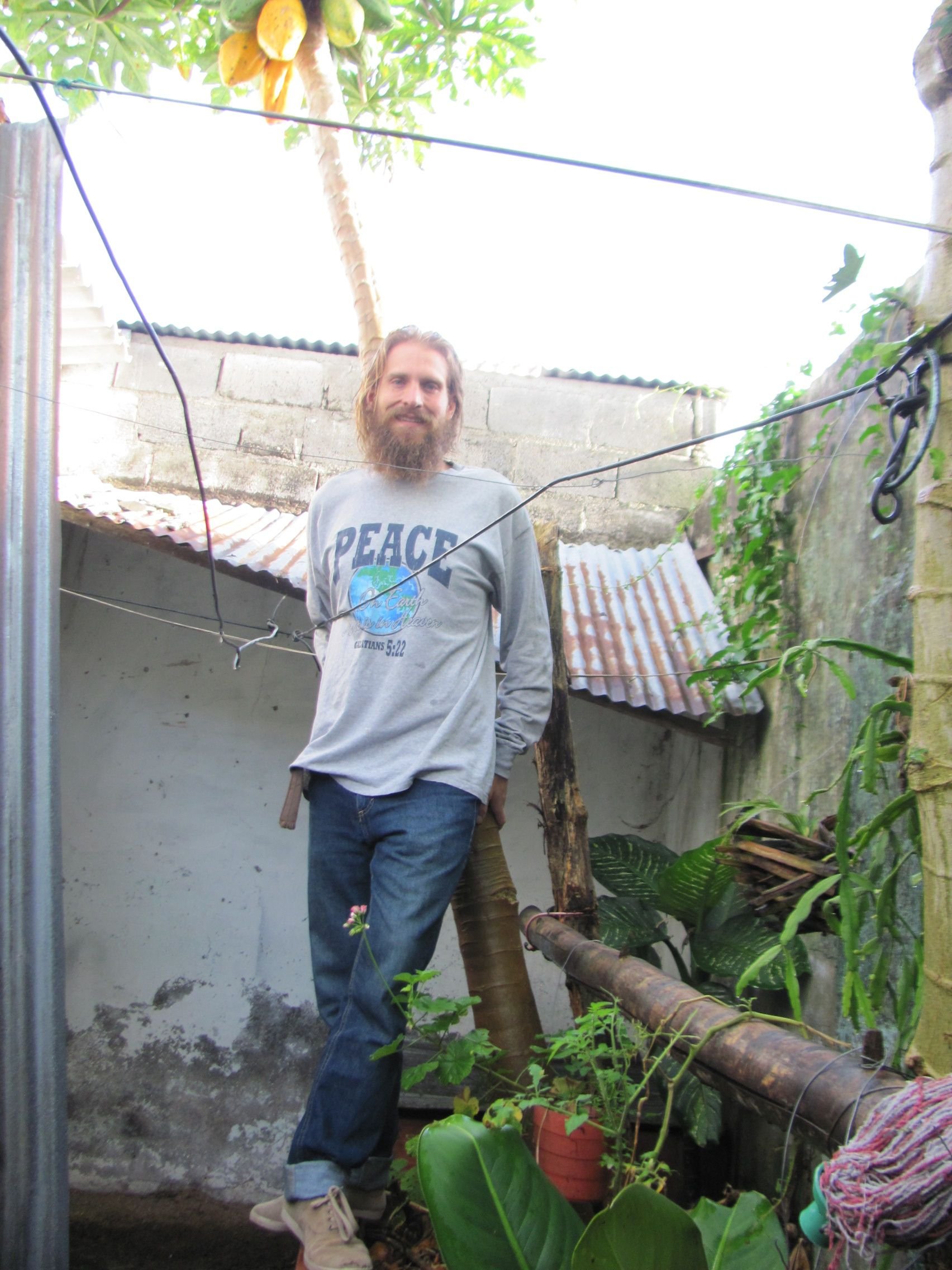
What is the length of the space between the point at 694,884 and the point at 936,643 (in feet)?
6.01

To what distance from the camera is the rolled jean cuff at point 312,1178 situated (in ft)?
6.37

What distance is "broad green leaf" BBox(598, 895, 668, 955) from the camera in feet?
10.6

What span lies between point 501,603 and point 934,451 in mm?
1337

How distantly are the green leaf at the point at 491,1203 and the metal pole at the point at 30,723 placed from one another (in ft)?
3.07

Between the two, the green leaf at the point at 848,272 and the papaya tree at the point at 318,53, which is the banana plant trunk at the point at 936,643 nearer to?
the green leaf at the point at 848,272

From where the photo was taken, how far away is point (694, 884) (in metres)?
3.02

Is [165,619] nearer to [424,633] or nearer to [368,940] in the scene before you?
[424,633]

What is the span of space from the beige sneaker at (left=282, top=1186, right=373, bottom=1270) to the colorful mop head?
1083mm

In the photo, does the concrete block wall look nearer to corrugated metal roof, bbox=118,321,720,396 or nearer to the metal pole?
corrugated metal roof, bbox=118,321,720,396

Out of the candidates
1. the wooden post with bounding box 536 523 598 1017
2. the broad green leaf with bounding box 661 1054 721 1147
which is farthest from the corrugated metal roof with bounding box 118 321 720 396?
the broad green leaf with bounding box 661 1054 721 1147

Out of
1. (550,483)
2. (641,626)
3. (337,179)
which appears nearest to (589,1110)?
(550,483)

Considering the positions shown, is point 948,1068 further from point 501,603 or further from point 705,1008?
point 501,603

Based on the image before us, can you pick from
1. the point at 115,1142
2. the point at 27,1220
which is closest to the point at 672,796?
the point at 115,1142

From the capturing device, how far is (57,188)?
2422mm
